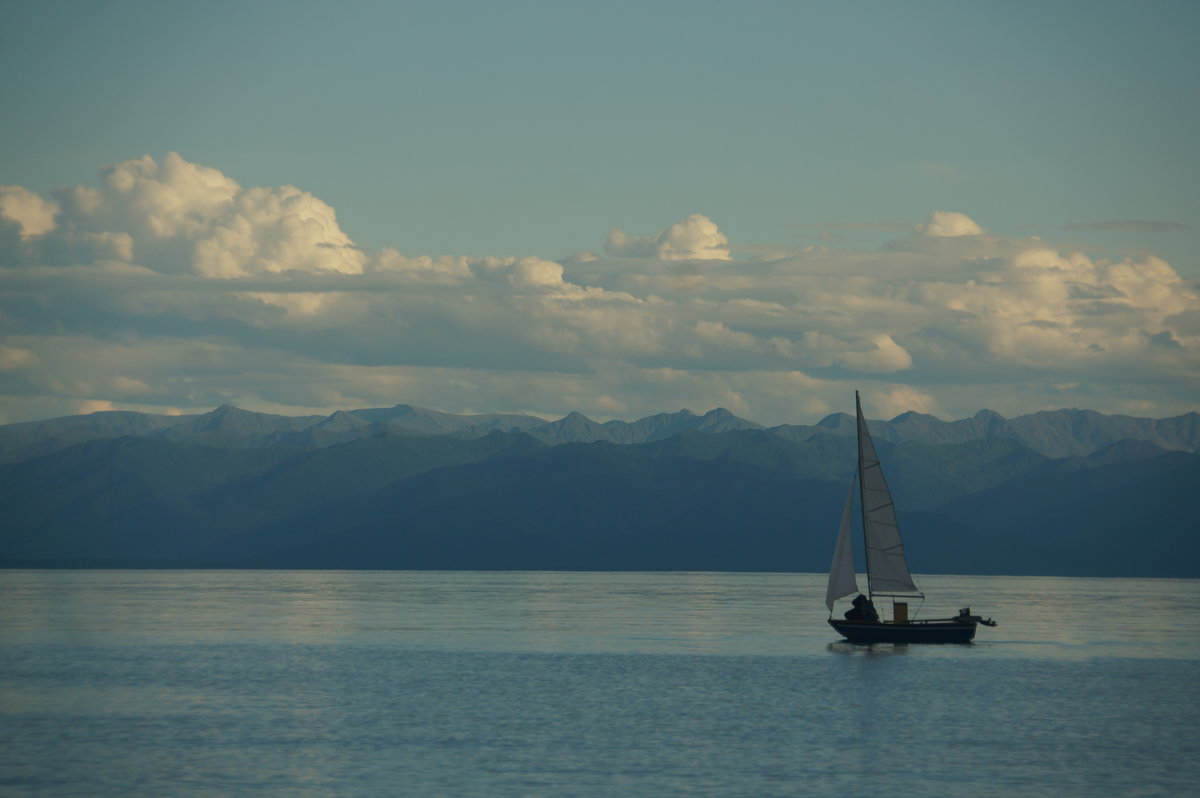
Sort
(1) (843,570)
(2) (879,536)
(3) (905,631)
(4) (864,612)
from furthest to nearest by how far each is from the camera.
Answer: (2) (879,536) → (4) (864,612) → (3) (905,631) → (1) (843,570)

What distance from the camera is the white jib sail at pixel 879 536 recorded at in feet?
385

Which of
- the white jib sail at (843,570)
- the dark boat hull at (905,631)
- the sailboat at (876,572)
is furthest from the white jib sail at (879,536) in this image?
the dark boat hull at (905,631)

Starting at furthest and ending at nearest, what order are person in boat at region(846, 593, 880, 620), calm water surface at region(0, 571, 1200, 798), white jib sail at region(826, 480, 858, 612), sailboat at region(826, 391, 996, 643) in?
1. person in boat at region(846, 593, 880, 620)
2. sailboat at region(826, 391, 996, 643)
3. white jib sail at region(826, 480, 858, 612)
4. calm water surface at region(0, 571, 1200, 798)

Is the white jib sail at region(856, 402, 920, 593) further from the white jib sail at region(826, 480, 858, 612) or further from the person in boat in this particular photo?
the white jib sail at region(826, 480, 858, 612)

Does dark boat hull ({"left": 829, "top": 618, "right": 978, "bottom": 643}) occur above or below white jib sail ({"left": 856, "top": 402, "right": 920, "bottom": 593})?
below

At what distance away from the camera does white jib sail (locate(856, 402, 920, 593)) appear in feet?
385

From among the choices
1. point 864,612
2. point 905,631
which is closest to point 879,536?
point 864,612

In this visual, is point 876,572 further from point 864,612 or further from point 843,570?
point 843,570

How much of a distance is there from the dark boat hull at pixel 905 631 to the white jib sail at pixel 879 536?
9.72 feet

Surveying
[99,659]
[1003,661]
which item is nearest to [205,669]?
[99,659]

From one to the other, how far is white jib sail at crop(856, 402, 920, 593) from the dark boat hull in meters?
2.96

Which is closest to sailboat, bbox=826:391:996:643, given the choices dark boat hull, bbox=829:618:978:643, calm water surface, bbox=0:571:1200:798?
dark boat hull, bbox=829:618:978:643

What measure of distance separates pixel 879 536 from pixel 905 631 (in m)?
7.88

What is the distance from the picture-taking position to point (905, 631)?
117438 millimetres
